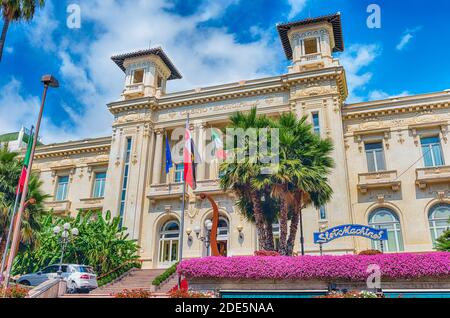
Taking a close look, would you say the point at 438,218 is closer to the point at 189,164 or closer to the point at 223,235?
the point at 223,235

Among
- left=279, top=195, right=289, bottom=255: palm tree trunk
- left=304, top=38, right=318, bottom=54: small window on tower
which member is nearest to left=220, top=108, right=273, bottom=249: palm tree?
left=279, top=195, right=289, bottom=255: palm tree trunk

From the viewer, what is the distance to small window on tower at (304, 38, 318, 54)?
3089 cm

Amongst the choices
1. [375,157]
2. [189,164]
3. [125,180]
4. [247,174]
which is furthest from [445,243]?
[125,180]

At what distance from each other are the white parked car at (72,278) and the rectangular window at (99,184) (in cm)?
1343

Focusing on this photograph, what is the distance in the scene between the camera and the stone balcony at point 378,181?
84.8 feet

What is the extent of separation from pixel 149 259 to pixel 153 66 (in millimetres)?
16741

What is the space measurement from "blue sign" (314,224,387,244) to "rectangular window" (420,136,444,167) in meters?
10.3

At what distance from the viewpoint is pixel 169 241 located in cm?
2950

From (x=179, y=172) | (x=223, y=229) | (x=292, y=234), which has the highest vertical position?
(x=179, y=172)

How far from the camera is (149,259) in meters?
28.1

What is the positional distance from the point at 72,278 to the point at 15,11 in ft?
44.5

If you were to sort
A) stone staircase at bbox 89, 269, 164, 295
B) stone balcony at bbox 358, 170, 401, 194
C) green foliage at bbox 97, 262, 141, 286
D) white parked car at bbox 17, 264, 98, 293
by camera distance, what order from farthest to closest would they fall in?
stone balcony at bbox 358, 170, 401, 194
green foliage at bbox 97, 262, 141, 286
stone staircase at bbox 89, 269, 164, 295
white parked car at bbox 17, 264, 98, 293

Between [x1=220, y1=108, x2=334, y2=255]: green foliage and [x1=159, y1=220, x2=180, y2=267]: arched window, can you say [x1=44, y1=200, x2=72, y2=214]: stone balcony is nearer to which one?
[x1=159, y1=220, x2=180, y2=267]: arched window
